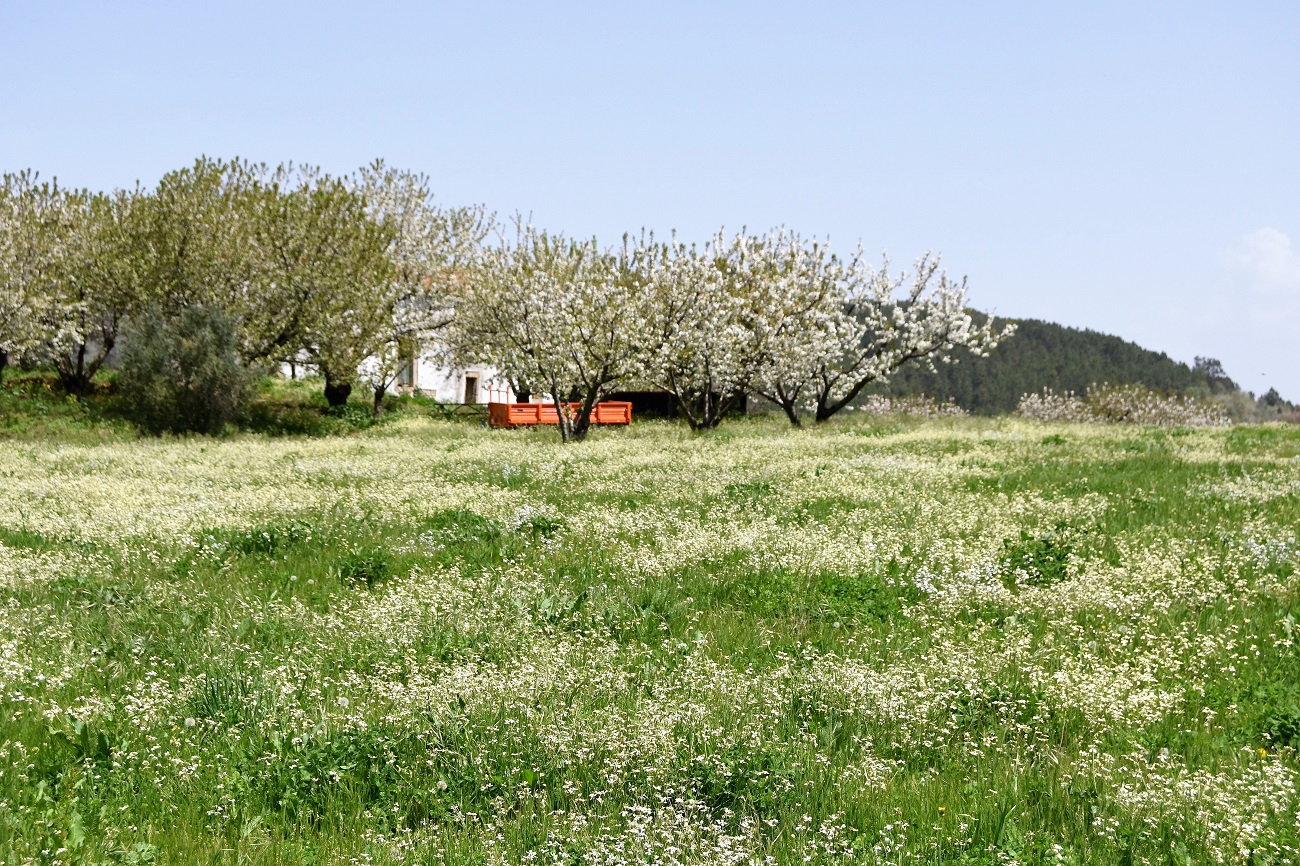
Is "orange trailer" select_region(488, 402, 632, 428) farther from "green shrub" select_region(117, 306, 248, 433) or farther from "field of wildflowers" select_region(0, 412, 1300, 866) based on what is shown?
"field of wildflowers" select_region(0, 412, 1300, 866)

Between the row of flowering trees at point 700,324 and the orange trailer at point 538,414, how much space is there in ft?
4.47

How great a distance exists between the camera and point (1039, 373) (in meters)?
178

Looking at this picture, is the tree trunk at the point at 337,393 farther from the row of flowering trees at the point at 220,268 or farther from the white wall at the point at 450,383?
the white wall at the point at 450,383

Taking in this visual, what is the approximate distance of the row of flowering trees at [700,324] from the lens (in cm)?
3459

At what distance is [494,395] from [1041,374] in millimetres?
139015

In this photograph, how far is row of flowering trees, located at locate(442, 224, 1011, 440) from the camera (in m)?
34.6

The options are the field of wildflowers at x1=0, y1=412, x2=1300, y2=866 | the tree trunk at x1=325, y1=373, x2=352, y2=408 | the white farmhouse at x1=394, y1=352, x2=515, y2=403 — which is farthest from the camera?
the white farmhouse at x1=394, y1=352, x2=515, y2=403

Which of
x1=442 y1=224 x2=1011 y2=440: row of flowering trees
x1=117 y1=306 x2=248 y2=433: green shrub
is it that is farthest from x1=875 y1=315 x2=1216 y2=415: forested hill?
x1=117 y1=306 x2=248 y2=433: green shrub

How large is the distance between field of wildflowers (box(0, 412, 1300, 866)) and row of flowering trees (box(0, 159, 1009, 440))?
2157 cm

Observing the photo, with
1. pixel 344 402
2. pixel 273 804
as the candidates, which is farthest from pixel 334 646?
pixel 344 402

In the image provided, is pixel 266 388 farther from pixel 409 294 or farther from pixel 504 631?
pixel 504 631

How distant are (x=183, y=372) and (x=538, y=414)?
1501 centimetres

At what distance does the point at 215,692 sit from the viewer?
22.0 feet

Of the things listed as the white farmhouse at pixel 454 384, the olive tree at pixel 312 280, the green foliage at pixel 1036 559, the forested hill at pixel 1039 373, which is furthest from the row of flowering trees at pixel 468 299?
the forested hill at pixel 1039 373
